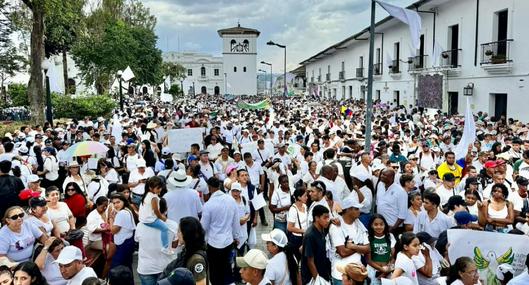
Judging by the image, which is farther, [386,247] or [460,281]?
[386,247]

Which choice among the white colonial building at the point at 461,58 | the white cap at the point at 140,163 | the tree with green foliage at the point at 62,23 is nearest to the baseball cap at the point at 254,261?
the white cap at the point at 140,163

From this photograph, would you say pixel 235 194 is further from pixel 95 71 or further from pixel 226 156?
pixel 95 71

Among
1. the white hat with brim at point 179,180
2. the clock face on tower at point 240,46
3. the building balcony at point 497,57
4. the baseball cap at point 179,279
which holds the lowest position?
the baseball cap at point 179,279

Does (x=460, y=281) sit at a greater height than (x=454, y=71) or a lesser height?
lesser

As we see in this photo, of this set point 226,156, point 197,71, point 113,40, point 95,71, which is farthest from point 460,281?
Result: point 197,71

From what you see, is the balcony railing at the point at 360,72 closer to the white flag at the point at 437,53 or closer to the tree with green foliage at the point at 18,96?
the white flag at the point at 437,53

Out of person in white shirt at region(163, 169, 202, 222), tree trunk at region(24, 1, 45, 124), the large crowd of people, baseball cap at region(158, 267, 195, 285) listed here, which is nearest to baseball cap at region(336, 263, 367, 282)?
the large crowd of people

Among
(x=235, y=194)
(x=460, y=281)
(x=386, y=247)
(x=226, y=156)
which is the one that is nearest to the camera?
(x=460, y=281)

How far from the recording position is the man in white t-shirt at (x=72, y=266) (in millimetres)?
4355

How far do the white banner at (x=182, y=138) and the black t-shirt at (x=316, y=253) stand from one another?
20.5 feet

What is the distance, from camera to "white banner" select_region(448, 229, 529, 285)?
5133 millimetres

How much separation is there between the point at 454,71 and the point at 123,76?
16067 millimetres

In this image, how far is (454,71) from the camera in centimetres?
2391

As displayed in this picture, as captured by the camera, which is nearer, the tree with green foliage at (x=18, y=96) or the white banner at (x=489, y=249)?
the white banner at (x=489, y=249)
